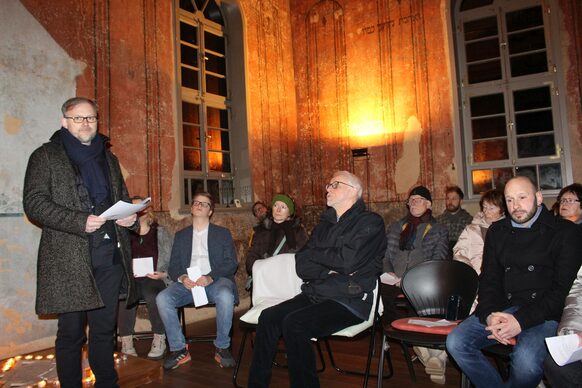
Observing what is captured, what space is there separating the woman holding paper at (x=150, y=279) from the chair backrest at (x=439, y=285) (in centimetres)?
240

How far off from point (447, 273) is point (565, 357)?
3.79 feet

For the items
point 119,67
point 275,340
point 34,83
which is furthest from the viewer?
point 119,67

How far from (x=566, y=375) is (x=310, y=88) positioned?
6.91 metres

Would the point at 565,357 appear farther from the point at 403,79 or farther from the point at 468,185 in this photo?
the point at 403,79

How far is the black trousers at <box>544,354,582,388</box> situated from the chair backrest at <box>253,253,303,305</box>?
70.5 inches

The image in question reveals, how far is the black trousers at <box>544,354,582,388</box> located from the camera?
206cm

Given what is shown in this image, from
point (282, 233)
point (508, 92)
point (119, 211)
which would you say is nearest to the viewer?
point (119, 211)

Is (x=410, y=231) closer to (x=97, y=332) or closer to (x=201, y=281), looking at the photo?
(x=201, y=281)

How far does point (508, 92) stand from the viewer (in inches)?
282

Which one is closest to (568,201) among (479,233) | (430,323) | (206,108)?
(479,233)

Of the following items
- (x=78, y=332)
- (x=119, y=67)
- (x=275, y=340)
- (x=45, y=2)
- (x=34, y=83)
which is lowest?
(x=275, y=340)

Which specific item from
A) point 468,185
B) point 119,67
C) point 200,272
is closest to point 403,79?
point 468,185

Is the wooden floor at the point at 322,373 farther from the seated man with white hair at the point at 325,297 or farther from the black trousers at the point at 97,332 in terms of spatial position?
the black trousers at the point at 97,332

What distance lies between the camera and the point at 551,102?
6809mm
